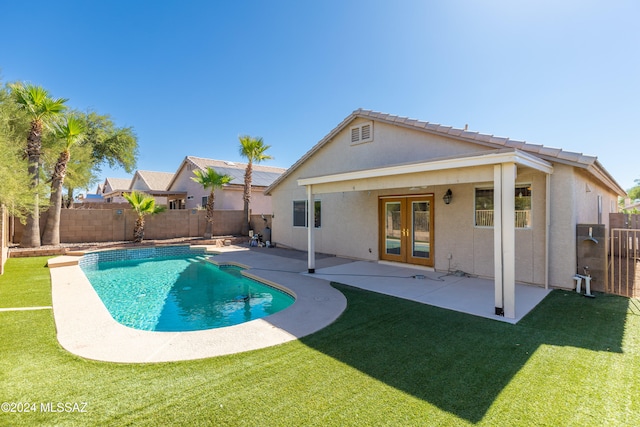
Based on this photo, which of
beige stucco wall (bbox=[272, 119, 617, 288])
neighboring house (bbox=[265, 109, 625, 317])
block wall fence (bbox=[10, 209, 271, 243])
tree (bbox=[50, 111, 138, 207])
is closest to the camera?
neighboring house (bbox=[265, 109, 625, 317])

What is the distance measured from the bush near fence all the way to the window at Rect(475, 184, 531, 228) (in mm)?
13220

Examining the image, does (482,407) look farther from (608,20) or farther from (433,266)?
(608,20)

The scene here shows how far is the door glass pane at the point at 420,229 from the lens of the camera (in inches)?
402

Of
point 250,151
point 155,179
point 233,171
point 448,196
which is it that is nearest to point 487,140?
point 448,196

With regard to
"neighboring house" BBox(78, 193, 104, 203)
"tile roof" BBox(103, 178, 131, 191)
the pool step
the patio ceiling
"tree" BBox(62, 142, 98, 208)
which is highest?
"tile roof" BBox(103, 178, 131, 191)

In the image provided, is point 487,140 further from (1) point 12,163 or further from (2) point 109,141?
(2) point 109,141

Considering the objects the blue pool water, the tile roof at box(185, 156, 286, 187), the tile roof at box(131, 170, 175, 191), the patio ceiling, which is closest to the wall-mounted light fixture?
the patio ceiling

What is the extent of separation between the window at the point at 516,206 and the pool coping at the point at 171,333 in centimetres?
497

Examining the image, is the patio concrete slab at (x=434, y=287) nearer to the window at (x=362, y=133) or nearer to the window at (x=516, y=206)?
the window at (x=516, y=206)

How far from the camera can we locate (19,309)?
6.03 m

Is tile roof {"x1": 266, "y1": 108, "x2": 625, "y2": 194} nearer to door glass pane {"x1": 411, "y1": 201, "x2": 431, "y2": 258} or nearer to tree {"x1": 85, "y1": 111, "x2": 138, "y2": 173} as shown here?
door glass pane {"x1": 411, "y1": 201, "x2": 431, "y2": 258}

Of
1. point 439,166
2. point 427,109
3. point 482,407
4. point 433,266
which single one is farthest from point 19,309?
point 427,109

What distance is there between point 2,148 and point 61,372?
816cm

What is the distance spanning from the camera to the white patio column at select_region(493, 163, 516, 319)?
217 inches
